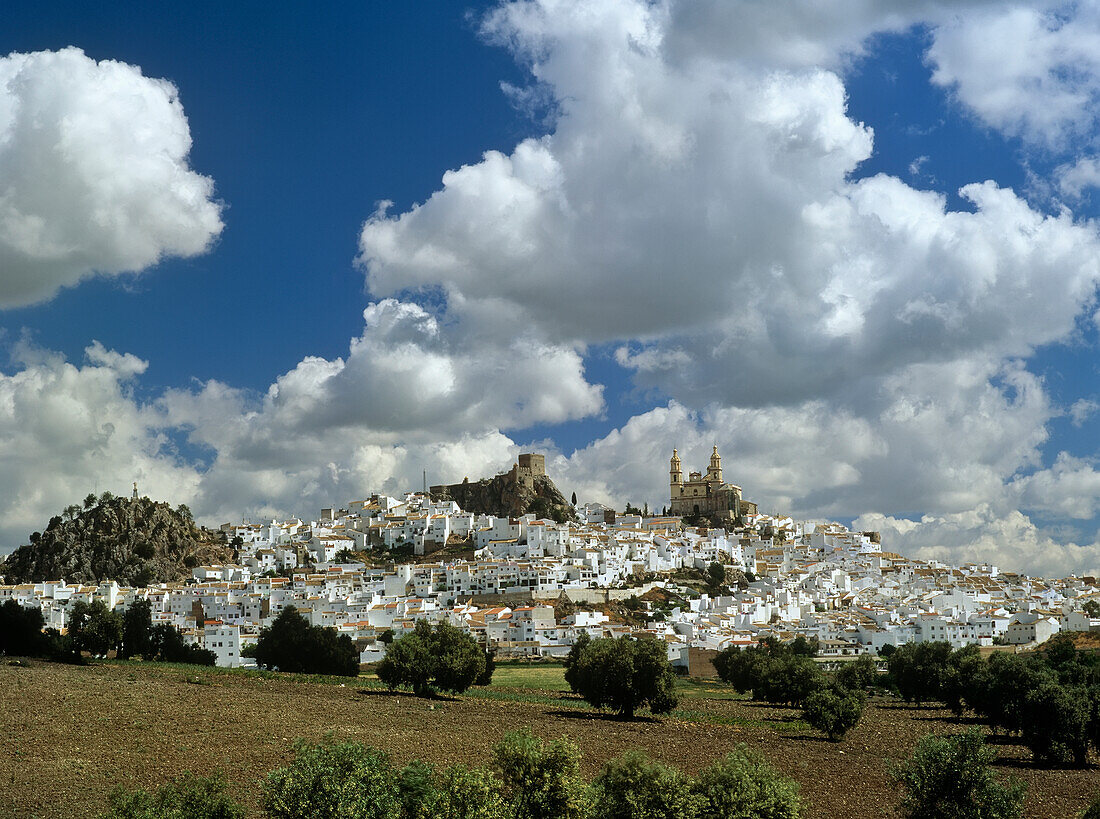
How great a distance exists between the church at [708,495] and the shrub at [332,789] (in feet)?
412

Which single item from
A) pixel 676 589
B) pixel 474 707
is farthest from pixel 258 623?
pixel 474 707

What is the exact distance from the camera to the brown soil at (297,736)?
25312 millimetres

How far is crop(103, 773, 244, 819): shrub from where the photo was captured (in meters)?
16.6

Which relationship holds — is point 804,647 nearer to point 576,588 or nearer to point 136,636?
point 576,588

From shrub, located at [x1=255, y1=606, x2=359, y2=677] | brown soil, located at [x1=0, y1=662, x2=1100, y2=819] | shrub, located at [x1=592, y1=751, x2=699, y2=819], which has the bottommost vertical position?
brown soil, located at [x1=0, y1=662, x2=1100, y2=819]

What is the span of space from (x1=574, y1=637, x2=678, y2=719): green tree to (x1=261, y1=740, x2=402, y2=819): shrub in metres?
24.4

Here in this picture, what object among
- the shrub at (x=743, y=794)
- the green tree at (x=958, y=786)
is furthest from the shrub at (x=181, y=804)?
the green tree at (x=958, y=786)

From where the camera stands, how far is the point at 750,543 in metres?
126

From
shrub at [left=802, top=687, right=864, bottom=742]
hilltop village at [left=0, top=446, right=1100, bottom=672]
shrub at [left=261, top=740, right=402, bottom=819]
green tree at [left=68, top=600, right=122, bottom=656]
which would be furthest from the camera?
hilltop village at [left=0, top=446, right=1100, bottom=672]

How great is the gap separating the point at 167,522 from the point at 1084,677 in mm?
90726

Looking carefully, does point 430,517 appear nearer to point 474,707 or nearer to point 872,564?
point 872,564

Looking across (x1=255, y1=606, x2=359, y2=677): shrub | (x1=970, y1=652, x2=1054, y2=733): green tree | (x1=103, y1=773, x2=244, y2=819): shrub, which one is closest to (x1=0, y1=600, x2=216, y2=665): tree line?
(x1=255, y1=606, x2=359, y2=677): shrub

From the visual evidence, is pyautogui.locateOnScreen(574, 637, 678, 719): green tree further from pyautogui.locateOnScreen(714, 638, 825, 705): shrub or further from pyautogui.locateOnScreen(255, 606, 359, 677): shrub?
pyautogui.locateOnScreen(255, 606, 359, 677): shrub

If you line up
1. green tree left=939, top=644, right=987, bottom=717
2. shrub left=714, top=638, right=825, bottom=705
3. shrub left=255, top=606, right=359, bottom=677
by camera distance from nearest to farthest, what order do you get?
green tree left=939, top=644, right=987, bottom=717
shrub left=714, top=638, right=825, bottom=705
shrub left=255, top=606, right=359, bottom=677
